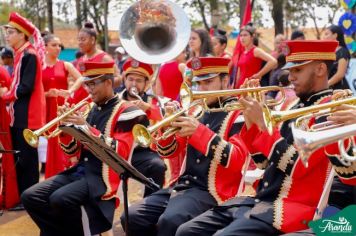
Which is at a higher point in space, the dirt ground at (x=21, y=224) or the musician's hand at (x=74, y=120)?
the musician's hand at (x=74, y=120)

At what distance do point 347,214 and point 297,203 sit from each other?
17.9 inches

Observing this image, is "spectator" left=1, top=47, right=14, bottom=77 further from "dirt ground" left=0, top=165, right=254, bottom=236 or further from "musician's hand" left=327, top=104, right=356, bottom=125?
"musician's hand" left=327, top=104, right=356, bottom=125

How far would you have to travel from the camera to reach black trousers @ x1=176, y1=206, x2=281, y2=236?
3.31 metres

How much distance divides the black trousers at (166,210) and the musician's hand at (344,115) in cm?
132

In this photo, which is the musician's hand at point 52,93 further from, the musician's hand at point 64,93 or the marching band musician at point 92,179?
the marching band musician at point 92,179

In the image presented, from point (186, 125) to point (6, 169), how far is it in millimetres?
3208

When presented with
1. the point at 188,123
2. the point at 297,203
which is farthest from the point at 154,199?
the point at 297,203

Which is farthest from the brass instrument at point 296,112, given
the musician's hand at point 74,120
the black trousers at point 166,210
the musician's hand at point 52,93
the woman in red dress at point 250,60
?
the woman in red dress at point 250,60

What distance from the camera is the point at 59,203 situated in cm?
432

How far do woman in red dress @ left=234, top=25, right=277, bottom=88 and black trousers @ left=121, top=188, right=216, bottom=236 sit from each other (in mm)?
3373

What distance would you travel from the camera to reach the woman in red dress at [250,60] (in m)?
7.27

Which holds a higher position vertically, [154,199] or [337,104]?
[337,104]

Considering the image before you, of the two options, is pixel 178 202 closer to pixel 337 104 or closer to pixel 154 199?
pixel 154 199

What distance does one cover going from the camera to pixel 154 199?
13.7 feet
